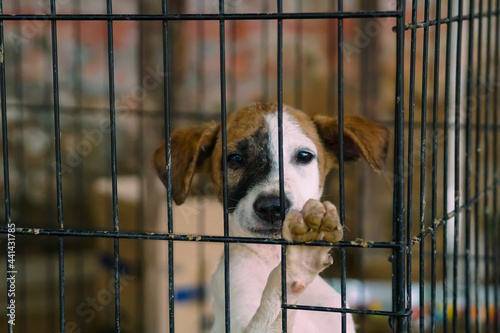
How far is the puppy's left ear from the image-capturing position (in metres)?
1.86

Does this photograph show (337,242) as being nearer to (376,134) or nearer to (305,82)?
(376,134)

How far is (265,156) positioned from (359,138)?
0.84ft

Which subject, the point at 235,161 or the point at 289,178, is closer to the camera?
the point at 289,178

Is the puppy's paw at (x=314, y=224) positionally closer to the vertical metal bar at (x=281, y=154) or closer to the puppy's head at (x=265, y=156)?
the vertical metal bar at (x=281, y=154)

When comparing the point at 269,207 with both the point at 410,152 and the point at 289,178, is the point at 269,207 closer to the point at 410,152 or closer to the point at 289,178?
the point at 289,178

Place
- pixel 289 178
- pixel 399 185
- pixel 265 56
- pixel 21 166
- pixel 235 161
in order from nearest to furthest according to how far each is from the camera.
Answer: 1. pixel 399 185
2. pixel 289 178
3. pixel 235 161
4. pixel 21 166
5. pixel 265 56

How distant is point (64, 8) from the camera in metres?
4.12

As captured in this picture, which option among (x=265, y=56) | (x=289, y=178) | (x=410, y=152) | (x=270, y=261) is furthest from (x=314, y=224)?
(x=265, y=56)

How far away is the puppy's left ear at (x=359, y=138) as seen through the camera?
1.86 metres

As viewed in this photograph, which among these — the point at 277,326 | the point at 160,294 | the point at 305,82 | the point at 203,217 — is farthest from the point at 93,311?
the point at 277,326

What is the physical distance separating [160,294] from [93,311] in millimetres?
464

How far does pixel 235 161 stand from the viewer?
1898 millimetres

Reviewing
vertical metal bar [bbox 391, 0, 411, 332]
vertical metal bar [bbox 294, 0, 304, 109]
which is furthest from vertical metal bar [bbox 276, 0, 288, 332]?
vertical metal bar [bbox 294, 0, 304, 109]

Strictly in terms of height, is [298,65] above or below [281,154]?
above
